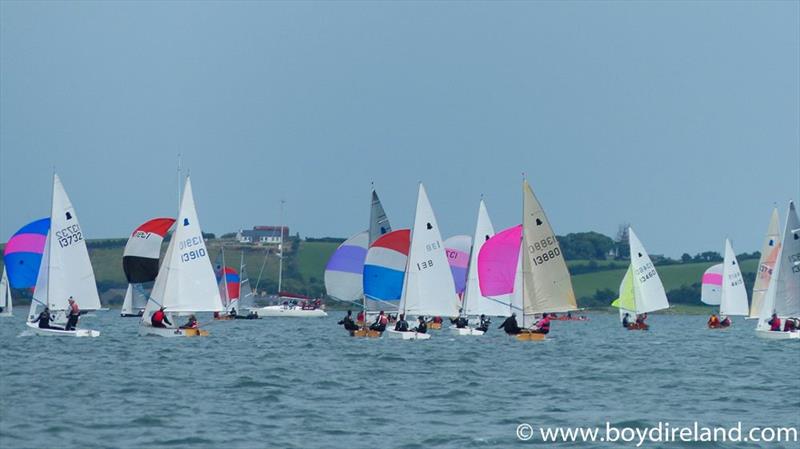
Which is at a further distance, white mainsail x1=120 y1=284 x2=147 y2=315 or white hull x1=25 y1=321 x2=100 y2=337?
white mainsail x1=120 y1=284 x2=147 y2=315

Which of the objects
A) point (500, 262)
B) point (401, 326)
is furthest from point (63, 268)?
point (500, 262)

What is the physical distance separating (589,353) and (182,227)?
44.0 ft

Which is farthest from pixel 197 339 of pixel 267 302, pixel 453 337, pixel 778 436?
pixel 267 302

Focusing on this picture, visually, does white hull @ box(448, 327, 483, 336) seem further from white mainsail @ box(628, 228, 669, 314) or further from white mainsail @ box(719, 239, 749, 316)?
white mainsail @ box(719, 239, 749, 316)

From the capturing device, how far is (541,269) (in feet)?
156

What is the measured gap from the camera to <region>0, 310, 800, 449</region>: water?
851 inches

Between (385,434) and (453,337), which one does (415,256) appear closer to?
(453,337)

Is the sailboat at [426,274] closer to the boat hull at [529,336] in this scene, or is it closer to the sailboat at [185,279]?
the boat hull at [529,336]

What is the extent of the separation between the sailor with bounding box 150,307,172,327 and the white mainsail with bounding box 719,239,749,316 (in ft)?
118

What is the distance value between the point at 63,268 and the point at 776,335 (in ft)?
81.1

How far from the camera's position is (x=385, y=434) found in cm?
2194

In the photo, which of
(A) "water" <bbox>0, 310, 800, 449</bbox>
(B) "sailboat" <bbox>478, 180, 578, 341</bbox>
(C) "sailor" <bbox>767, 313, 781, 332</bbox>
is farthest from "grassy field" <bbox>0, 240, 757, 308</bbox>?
(A) "water" <bbox>0, 310, 800, 449</bbox>

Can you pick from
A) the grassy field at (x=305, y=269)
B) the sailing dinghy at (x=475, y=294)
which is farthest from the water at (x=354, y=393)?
the grassy field at (x=305, y=269)

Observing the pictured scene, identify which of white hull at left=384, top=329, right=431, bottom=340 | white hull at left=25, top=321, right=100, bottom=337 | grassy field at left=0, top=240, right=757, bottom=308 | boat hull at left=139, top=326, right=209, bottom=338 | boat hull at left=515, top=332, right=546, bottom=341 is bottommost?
white hull at left=25, top=321, right=100, bottom=337
